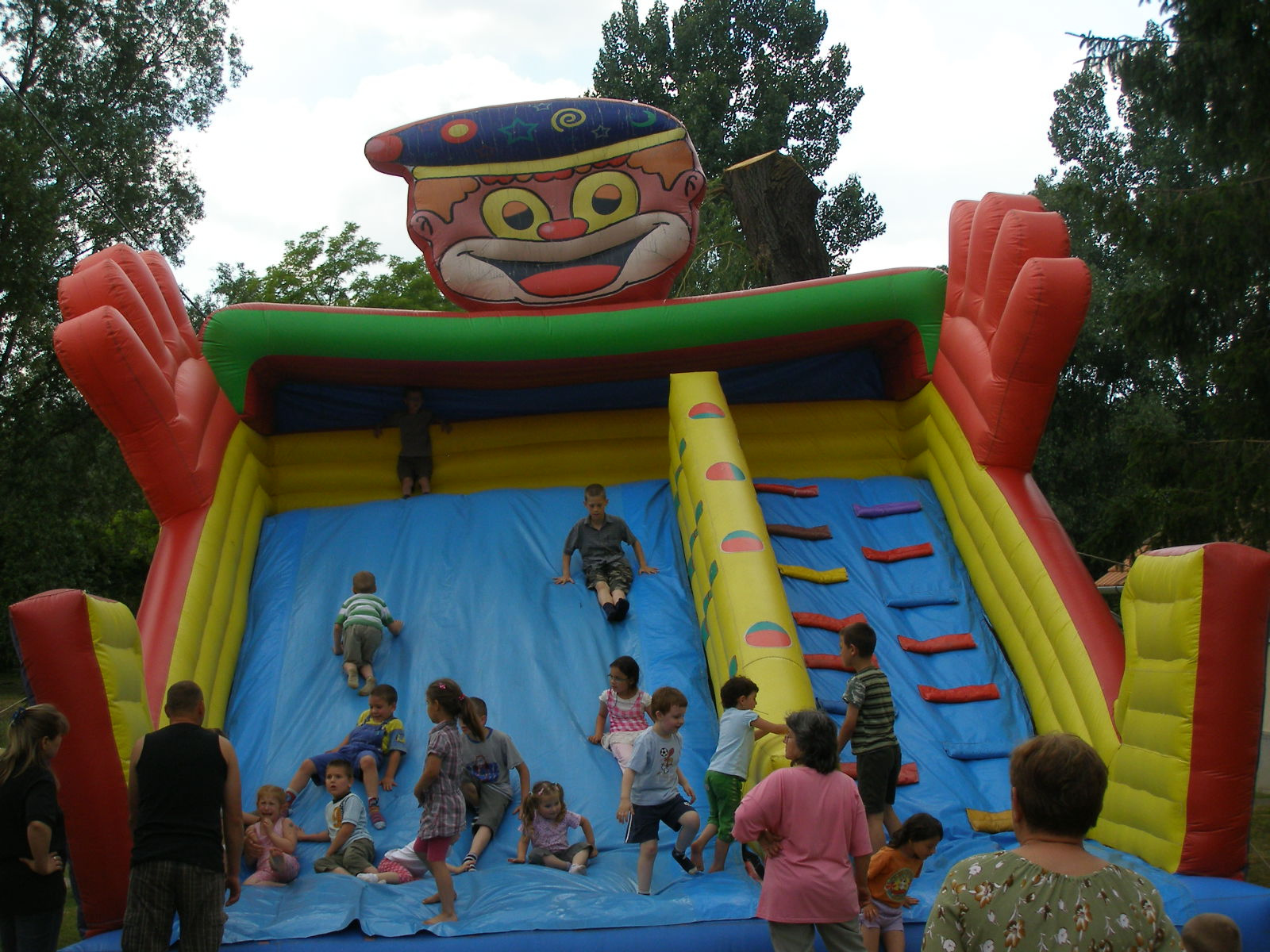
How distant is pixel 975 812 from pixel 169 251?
15.2m

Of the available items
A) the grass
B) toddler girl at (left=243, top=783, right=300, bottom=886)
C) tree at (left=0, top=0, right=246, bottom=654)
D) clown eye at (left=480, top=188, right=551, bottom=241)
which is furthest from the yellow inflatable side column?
tree at (left=0, top=0, right=246, bottom=654)

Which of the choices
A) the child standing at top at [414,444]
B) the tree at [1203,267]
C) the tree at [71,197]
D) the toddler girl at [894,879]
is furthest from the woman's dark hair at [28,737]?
the tree at [71,197]

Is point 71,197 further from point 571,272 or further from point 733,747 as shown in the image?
point 733,747

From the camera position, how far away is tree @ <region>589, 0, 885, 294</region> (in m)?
24.5

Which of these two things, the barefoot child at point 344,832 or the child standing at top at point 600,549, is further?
the child standing at top at point 600,549

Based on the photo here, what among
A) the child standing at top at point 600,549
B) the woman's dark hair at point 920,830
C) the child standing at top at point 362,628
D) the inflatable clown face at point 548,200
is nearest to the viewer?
the woman's dark hair at point 920,830

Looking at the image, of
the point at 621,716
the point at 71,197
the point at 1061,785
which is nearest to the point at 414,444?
the point at 621,716

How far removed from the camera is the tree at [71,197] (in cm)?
1409

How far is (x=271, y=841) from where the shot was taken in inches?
186

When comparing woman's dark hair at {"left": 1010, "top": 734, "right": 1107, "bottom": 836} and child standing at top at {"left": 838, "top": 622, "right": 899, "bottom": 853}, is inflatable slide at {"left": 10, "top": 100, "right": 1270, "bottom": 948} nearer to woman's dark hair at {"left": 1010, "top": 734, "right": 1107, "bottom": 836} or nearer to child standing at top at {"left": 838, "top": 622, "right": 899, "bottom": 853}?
child standing at top at {"left": 838, "top": 622, "right": 899, "bottom": 853}

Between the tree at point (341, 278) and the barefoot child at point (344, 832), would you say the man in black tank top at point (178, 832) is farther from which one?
the tree at point (341, 278)

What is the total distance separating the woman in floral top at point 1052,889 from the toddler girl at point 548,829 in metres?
3.03

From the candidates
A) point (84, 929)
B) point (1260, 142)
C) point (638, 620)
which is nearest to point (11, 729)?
point (84, 929)

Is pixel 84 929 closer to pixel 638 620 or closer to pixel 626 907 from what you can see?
pixel 626 907
